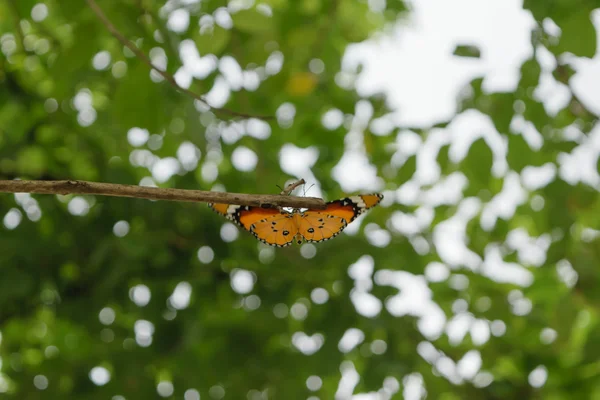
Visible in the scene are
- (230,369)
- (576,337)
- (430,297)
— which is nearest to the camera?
(230,369)

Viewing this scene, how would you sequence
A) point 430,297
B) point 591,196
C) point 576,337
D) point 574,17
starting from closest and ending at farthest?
point 574,17 < point 591,196 < point 430,297 < point 576,337

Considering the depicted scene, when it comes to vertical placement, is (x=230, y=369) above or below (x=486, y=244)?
below

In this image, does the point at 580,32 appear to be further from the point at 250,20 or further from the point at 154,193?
the point at 154,193

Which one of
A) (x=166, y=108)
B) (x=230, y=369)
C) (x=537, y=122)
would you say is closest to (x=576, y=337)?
(x=537, y=122)

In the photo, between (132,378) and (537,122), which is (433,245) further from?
(132,378)

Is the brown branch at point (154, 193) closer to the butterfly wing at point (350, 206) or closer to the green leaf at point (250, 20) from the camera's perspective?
the butterfly wing at point (350, 206)
